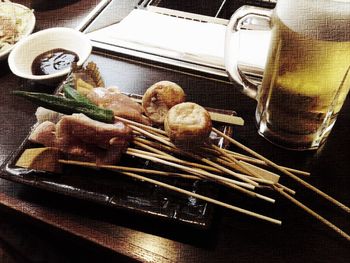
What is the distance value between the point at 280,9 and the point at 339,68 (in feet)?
0.97

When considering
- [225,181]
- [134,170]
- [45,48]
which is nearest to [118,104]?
[134,170]

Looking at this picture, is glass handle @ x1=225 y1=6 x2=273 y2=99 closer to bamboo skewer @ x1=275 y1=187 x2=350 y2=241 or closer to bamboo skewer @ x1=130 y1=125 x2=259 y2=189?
bamboo skewer @ x1=130 y1=125 x2=259 y2=189

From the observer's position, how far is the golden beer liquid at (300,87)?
1258mm

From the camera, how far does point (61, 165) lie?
1.41m

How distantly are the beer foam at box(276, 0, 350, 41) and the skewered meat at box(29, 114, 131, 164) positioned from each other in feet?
2.35

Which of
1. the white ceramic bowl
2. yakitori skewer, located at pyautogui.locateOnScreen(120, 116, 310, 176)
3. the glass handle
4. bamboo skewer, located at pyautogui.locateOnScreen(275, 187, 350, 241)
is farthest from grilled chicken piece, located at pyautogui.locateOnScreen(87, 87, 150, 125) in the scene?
bamboo skewer, located at pyautogui.locateOnScreen(275, 187, 350, 241)

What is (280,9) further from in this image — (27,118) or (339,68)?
(27,118)

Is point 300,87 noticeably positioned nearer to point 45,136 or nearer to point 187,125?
point 187,125

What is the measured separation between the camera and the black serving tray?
4.12ft

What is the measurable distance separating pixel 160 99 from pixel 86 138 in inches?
13.0

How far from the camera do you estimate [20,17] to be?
217cm

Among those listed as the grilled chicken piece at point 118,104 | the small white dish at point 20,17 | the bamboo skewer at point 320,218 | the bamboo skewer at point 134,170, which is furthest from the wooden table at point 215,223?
the small white dish at point 20,17

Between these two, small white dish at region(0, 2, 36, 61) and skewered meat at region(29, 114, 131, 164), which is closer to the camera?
skewered meat at region(29, 114, 131, 164)

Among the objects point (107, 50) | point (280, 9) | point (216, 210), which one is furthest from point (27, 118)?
point (280, 9)
